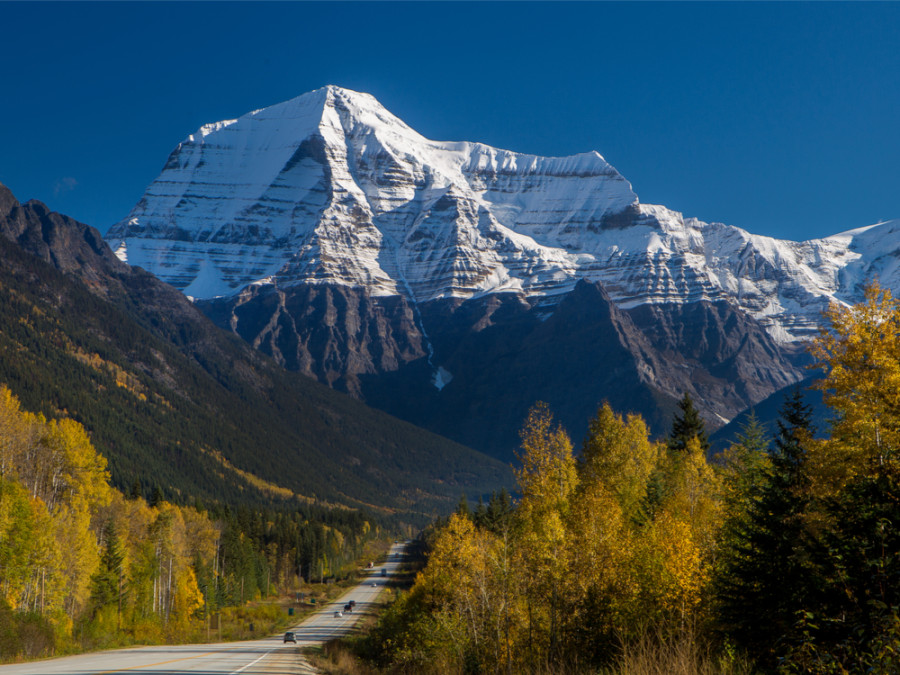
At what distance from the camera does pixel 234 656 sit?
39406 millimetres

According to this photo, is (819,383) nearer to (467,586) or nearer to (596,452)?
(467,586)

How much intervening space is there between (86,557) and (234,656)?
1005 inches

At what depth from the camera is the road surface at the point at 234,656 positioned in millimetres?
24964

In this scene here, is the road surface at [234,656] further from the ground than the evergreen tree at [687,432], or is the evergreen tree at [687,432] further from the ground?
the evergreen tree at [687,432]

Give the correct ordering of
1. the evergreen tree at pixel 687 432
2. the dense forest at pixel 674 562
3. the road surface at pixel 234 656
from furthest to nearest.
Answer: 1. the evergreen tree at pixel 687 432
2. the road surface at pixel 234 656
3. the dense forest at pixel 674 562

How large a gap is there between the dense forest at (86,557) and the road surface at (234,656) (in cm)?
563

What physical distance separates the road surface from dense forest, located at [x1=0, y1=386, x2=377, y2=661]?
563 cm

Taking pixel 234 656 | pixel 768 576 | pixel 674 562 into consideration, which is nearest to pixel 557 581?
pixel 674 562

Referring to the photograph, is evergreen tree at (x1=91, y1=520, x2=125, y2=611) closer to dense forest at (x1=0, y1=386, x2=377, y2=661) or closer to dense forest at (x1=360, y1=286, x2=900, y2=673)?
dense forest at (x1=0, y1=386, x2=377, y2=661)

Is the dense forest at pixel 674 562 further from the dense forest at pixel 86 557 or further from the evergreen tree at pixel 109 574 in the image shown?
the evergreen tree at pixel 109 574

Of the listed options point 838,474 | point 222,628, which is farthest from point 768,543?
point 222,628

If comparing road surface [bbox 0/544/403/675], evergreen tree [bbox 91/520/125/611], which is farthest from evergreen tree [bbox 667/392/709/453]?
evergreen tree [bbox 91/520/125/611]

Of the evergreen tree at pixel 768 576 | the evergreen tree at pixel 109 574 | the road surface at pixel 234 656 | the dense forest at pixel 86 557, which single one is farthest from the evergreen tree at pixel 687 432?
the evergreen tree at pixel 109 574

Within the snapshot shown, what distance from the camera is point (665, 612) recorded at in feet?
78.1
